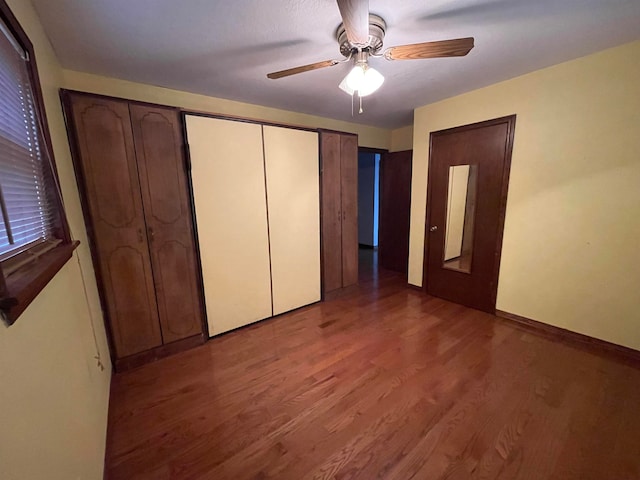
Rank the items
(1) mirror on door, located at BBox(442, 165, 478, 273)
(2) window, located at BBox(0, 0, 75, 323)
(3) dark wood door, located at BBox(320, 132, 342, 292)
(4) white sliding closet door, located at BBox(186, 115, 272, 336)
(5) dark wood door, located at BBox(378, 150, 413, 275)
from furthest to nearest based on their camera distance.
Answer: (5) dark wood door, located at BBox(378, 150, 413, 275)
(3) dark wood door, located at BBox(320, 132, 342, 292)
(1) mirror on door, located at BBox(442, 165, 478, 273)
(4) white sliding closet door, located at BBox(186, 115, 272, 336)
(2) window, located at BBox(0, 0, 75, 323)

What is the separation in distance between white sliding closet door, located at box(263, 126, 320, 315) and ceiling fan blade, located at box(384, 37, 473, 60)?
1399 mm

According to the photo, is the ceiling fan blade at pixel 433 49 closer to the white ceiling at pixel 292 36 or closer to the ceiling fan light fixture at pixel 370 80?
the ceiling fan light fixture at pixel 370 80

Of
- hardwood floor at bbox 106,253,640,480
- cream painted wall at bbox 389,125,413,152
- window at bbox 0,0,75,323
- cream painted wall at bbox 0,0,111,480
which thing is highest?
cream painted wall at bbox 389,125,413,152

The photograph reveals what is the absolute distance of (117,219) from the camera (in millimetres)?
1913

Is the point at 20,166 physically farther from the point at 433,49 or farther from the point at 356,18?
the point at 433,49

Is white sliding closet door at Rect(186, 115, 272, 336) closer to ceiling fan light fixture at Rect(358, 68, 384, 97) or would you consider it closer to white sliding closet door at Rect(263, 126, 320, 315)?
white sliding closet door at Rect(263, 126, 320, 315)

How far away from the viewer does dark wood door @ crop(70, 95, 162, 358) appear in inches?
69.9

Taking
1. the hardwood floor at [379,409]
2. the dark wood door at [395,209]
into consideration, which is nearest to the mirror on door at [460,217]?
the hardwood floor at [379,409]

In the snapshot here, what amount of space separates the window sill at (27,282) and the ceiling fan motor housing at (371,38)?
181 centimetres

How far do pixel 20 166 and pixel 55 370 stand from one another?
30.8 inches

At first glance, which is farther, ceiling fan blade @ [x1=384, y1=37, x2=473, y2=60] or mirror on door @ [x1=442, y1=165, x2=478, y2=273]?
mirror on door @ [x1=442, y1=165, x2=478, y2=273]

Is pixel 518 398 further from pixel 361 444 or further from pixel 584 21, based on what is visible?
pixel 584 21

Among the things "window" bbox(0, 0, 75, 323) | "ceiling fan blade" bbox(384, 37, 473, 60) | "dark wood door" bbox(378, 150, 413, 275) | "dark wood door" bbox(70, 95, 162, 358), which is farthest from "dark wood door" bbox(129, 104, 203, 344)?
"dark wood door" bbox(378, 150, 413, 275)

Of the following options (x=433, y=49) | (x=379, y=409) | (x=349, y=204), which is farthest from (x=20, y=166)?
(x=349, y=204)
